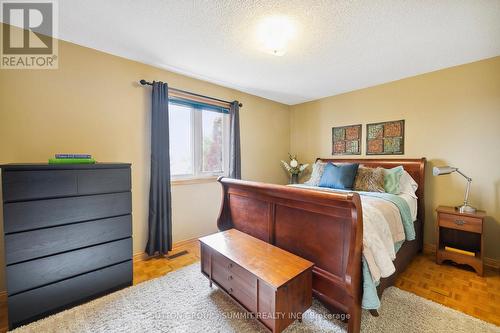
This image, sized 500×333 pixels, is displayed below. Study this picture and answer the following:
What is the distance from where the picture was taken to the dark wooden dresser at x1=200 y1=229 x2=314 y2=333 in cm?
127

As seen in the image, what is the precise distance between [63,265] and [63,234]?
0.24m

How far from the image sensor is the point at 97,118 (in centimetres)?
218

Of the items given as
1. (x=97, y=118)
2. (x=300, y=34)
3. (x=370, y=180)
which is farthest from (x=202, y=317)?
(x=300, y=34)

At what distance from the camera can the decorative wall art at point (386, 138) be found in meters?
2.95

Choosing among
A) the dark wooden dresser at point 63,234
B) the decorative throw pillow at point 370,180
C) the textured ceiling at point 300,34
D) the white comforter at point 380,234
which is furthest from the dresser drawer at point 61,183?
the decorative throw pillow at point 370,180

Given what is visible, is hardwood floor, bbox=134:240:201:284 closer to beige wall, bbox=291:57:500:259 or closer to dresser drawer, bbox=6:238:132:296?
dresser drawer, bbox=6:238:132:296

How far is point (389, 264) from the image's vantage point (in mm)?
1410

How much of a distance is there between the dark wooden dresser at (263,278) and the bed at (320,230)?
0.13 metres

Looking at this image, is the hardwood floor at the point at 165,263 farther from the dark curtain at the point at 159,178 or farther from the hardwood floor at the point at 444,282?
the dark curtain at the point at 159,178

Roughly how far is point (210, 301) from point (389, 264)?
4.58 ft

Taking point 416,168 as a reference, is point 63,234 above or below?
Answer: below

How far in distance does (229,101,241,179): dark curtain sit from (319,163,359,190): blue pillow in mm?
1280

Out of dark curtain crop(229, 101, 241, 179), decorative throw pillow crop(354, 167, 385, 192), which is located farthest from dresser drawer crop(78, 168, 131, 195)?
decorative throw pillow crop(354, 167, 385, 192)

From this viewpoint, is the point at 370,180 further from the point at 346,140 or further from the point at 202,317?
the point at 202,317
